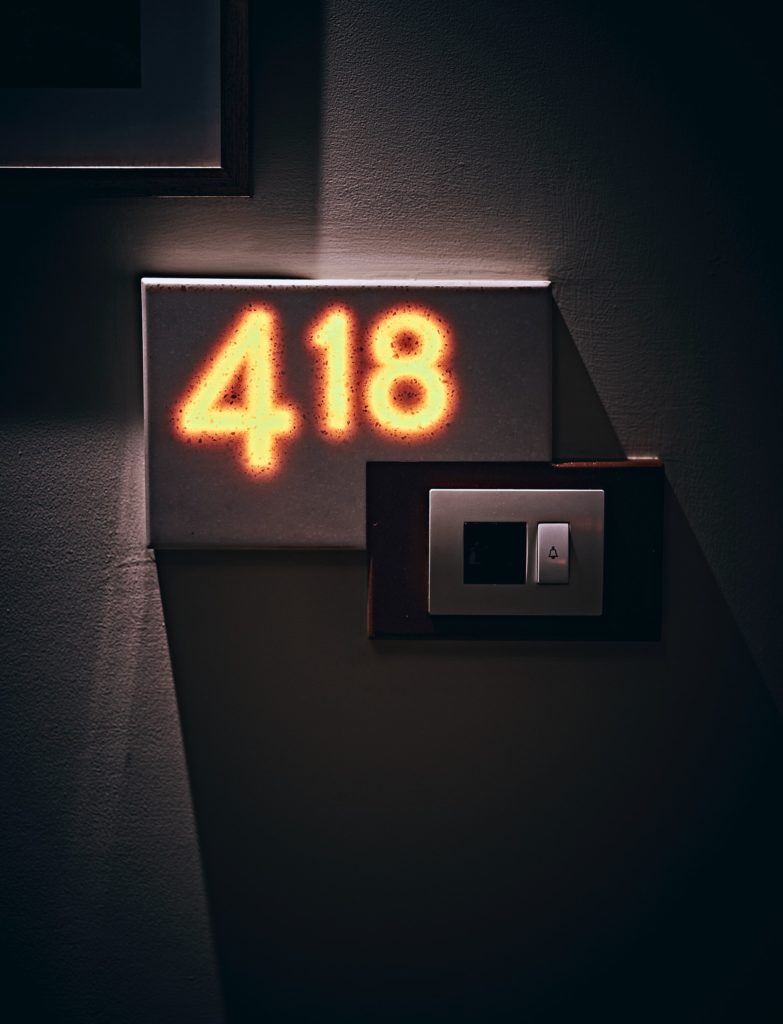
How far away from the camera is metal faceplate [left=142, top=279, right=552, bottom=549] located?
0.92m

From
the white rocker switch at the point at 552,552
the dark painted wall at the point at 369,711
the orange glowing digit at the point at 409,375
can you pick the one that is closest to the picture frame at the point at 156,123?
the dark painted wall at the point at 369,711

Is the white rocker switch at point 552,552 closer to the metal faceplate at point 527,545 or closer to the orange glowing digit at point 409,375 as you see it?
the metal faceplate at point 527,545

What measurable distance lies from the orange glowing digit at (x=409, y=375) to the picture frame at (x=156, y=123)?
0.25 metres

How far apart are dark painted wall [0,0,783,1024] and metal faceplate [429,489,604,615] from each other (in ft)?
0.24

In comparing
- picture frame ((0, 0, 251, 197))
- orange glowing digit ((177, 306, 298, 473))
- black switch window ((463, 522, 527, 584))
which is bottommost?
black switch window ((463, 522, 527, 584))

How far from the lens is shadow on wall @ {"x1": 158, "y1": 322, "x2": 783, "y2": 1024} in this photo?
97cm

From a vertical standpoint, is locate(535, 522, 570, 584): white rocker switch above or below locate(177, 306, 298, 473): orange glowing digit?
below

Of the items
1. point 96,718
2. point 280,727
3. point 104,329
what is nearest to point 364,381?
point 104,329

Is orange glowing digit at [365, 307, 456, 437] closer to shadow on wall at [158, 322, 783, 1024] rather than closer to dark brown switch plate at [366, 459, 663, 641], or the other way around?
dark brown switch plate at [366, 459, 663, 641]

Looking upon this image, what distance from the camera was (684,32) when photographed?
915mm

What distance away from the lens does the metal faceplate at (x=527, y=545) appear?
93 cm

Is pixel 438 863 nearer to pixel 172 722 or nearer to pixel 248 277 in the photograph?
pixel 172 722

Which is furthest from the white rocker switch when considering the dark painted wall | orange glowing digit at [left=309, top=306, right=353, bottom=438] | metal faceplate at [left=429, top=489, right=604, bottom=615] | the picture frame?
the picture frame

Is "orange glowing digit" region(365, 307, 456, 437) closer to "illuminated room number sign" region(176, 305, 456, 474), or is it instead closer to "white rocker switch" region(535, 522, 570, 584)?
"illuminated room number sign" region(176, 305, 456, 474)
